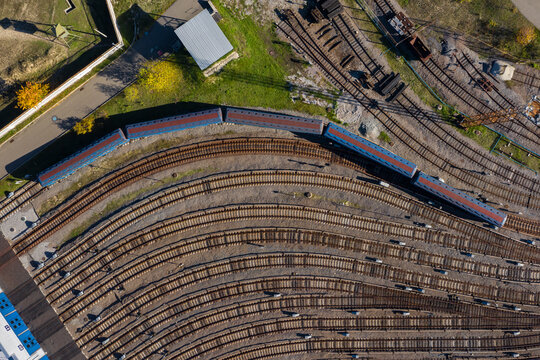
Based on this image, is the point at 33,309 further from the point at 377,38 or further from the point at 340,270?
the point at 377,38

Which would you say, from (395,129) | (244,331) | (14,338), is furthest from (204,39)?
(14,338)

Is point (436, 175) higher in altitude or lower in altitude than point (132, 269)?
lower

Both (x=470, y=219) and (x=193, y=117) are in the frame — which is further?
(x=470, y=219)

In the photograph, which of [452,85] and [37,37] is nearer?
[37,37]

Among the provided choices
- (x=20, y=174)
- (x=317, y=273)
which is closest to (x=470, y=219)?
(x=317, y=273)

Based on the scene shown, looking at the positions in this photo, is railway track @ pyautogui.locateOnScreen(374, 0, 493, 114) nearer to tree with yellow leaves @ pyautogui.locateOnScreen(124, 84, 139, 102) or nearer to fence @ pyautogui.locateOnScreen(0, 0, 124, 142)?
tree with yellow leaves @ pyautogui.locateOnScreen(124, 84, 139, 102)

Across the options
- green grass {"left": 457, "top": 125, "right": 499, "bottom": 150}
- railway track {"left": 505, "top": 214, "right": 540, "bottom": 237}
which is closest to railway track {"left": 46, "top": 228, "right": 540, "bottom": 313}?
railway track {"left": 505, "top": 214, "right": 540, "bottom": 237}

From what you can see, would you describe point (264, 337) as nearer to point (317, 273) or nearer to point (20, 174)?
point (317, 273)
